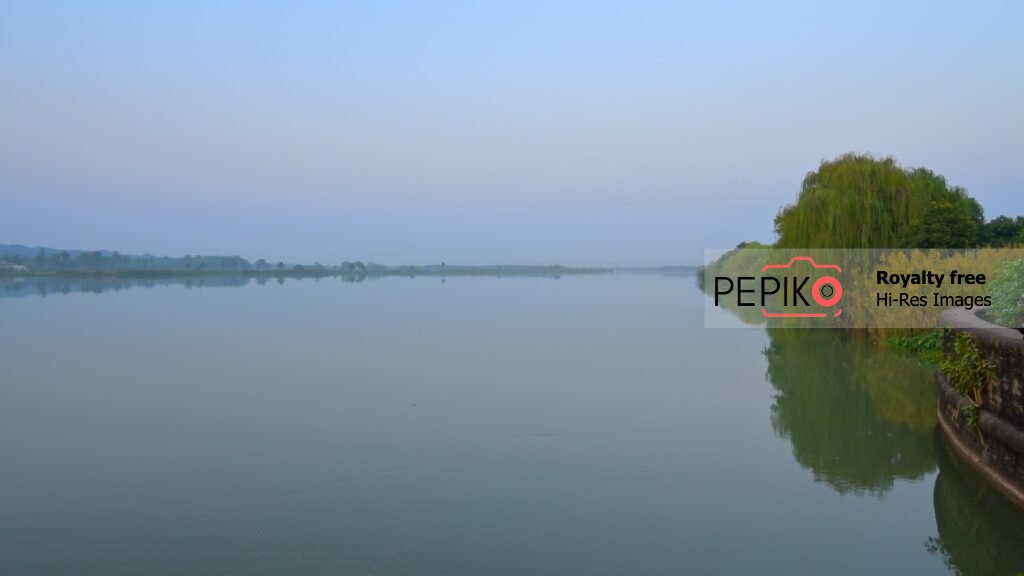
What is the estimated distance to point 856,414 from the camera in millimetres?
10461

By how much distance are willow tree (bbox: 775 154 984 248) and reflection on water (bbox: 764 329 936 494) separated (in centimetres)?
501

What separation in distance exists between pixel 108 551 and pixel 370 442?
3.38m

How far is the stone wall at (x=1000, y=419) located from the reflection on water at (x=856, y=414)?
593 millimetres

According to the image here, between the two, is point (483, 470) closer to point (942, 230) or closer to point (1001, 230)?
point (942, 230)

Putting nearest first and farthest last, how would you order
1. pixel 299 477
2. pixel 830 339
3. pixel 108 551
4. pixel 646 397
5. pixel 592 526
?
pixel 108 551, pixel 592 526, pixel 299 477, pixel 646 397, pixel 830 339

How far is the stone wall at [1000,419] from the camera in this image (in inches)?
244

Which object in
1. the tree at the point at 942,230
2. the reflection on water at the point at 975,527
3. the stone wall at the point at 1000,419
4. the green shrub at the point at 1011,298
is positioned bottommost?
the reflection on water at the point at 975,527

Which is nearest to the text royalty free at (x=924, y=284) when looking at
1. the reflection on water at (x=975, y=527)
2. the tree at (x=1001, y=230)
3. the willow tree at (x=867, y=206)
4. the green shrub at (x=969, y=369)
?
the willow tree at (x=867, y=206)

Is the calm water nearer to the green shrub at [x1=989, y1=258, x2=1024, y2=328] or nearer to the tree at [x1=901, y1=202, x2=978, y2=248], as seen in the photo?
the green shrub at [x1=989, y1=258, x2=1024, y2=328]

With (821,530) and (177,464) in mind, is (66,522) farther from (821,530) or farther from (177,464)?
(821,530)

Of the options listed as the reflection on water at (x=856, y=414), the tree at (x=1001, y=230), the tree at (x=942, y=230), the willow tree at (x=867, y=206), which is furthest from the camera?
the tree at (x=1001, y=230)

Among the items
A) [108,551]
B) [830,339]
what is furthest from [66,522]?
[830,339]

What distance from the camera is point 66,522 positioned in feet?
19.4

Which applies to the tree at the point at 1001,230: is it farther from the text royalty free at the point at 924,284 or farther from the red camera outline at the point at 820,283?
the text royalty free at the point at 924,284
